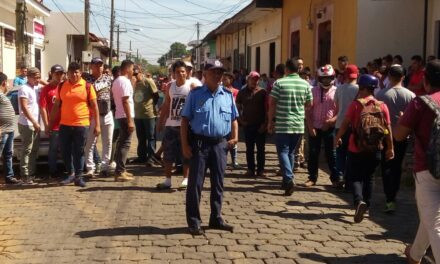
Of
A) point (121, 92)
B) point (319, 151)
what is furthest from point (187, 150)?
point (121, 92)

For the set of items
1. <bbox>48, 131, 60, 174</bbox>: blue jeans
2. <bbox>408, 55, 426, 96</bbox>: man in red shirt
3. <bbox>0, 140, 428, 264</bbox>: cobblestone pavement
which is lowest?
<bbox>0, 140, 428, 264</bbox>: cobblestone pavement

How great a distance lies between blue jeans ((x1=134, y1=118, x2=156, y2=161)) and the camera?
10430 mm

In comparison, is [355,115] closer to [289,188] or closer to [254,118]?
[289,188]

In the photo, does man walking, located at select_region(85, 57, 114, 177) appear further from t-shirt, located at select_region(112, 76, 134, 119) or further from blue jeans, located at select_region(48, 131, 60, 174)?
blue jeans, located at select_region(48, 131, 60, 174)

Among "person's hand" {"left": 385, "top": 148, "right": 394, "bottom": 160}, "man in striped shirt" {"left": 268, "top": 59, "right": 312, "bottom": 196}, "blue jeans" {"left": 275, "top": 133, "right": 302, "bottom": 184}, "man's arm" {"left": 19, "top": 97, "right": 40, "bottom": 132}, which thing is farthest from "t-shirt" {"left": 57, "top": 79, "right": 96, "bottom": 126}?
"person's hand" {"left": 385, "top": 148, "right": 394, "bottom": 160}

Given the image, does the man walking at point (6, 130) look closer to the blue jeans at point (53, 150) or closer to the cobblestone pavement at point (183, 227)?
the cobblestone pavement at point (183, 227)

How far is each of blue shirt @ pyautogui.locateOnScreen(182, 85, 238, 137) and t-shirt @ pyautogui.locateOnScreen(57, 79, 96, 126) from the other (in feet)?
9.42

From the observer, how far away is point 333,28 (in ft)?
49.4

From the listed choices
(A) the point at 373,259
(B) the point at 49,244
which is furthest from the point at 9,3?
(A) the point at 373,259

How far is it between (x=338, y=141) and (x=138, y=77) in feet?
15.9

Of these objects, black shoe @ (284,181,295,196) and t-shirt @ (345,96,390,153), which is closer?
t-shirt @ (345,96,390,153)

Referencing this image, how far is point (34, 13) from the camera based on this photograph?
83.9ft

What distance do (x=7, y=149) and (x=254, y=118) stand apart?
3.82 metres

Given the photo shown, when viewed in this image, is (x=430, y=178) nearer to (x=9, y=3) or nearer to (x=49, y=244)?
(x=49, y=244)
